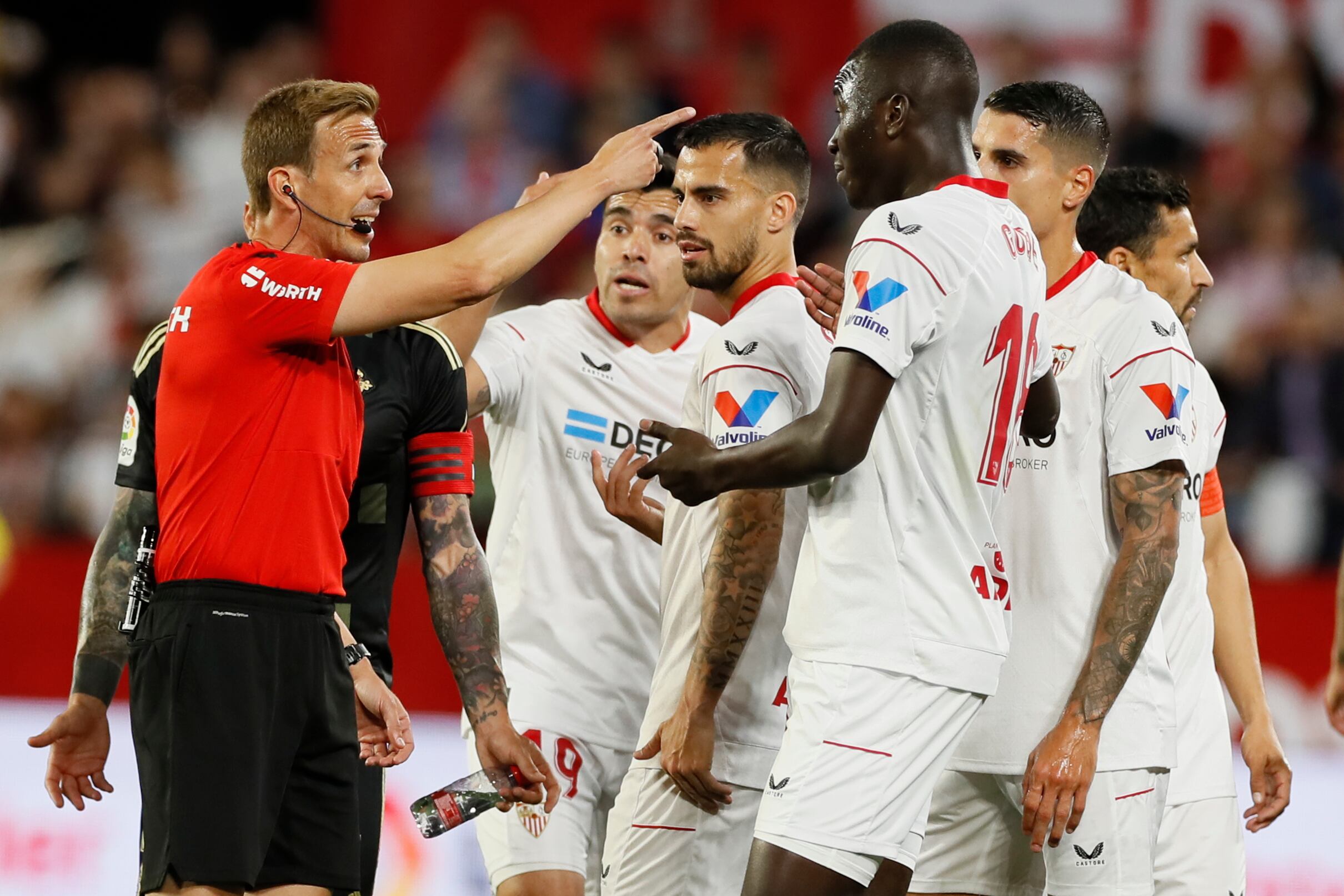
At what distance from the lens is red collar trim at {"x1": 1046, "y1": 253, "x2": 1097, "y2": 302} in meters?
4.61

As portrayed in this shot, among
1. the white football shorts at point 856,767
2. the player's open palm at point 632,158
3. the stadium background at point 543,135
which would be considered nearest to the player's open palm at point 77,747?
the white football shorts at point 856,767

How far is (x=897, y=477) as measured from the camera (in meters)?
3.73

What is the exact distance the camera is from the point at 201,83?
12945mm

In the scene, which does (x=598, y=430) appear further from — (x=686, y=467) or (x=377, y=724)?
(x=686, y=467)

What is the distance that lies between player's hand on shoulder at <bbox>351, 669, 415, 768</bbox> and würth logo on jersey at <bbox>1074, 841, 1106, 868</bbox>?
172 centimetres

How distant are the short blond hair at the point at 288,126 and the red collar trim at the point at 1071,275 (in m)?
1.93

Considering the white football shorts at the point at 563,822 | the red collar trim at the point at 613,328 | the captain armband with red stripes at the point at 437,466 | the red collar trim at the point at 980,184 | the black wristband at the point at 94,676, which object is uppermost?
the red collar trim at the point at 980,184

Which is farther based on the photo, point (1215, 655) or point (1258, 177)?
point (1258, 177)

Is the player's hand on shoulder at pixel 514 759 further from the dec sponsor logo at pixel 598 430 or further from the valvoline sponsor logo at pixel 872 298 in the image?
the dec sponsor logo at pixel 598 430

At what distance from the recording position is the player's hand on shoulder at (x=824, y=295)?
4.23 m

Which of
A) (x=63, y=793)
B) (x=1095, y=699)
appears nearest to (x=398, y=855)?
(x=63, y=793)

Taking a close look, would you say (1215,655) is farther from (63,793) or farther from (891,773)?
(63,793)

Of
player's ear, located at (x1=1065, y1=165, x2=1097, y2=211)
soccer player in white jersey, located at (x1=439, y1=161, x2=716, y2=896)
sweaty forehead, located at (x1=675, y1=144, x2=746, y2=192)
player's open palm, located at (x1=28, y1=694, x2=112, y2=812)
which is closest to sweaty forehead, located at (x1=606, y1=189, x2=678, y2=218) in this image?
soccer player in white jersey, located at (x1=439, y1=161, x2=716, y2=896)

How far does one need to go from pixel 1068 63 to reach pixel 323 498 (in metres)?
9.86
